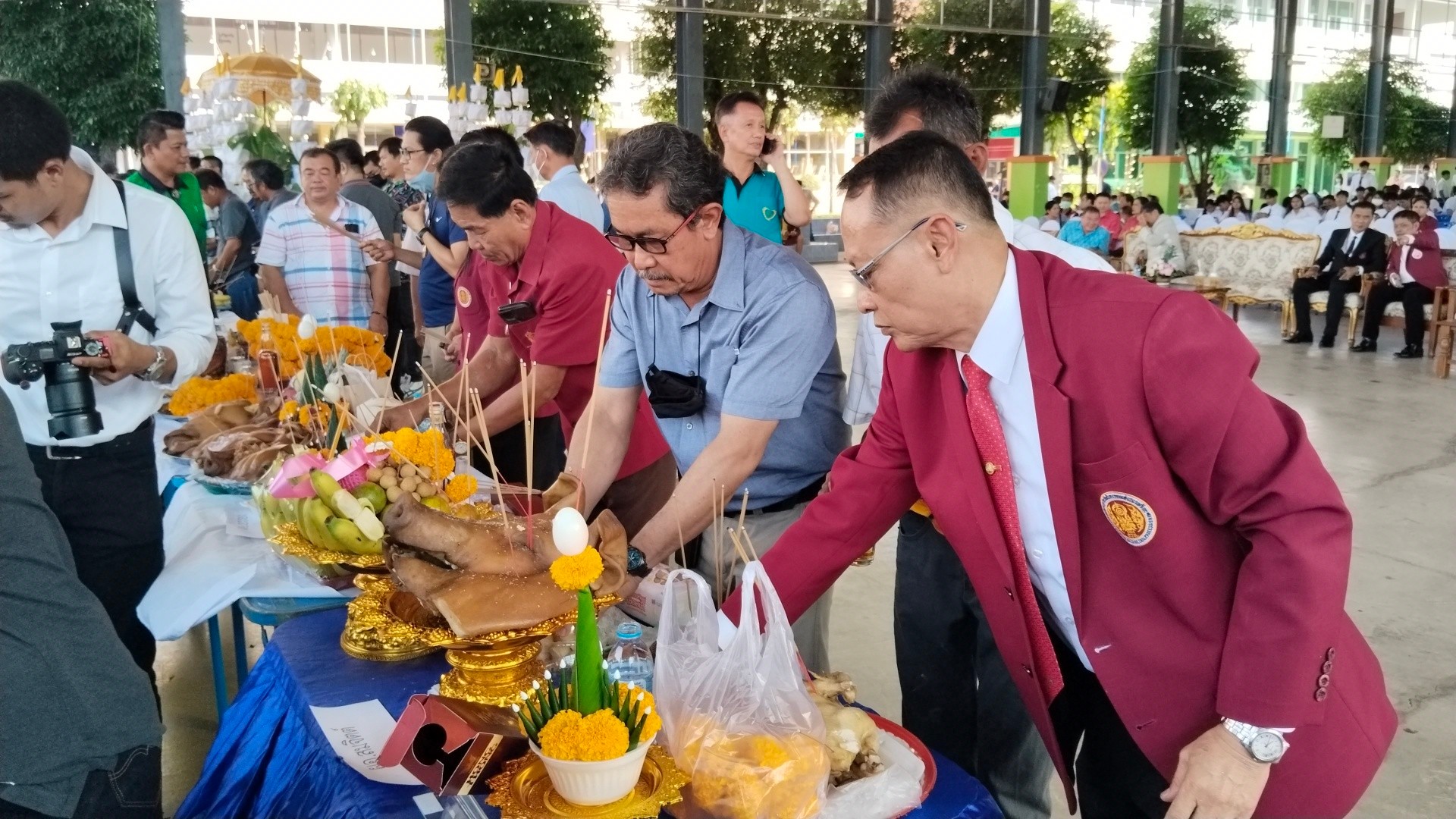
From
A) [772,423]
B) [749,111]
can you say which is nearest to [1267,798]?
[772,423]

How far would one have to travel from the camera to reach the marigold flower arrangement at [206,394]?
2.75 meters

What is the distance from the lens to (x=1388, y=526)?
4223 mm

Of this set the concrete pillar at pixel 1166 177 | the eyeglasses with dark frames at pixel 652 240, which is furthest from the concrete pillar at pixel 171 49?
the concrete pillar at pixel 1166 177

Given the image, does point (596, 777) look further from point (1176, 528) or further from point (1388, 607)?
point (1388, 607)

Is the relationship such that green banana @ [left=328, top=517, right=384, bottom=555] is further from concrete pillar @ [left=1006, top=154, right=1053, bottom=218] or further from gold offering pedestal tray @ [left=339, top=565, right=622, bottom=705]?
concrete pillar @ [left=1006, top=154, right=1053, bottom=218]

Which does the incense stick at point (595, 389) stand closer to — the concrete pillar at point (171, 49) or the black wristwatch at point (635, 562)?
the black wristwatch at point (635, 562)

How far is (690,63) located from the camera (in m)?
13.9

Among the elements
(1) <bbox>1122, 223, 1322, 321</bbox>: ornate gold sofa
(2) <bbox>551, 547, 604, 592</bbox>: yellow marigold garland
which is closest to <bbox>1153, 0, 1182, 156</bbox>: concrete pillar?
(1) <bbox>1122, 223, 1322, 321</bbox>: ornate gold sofa

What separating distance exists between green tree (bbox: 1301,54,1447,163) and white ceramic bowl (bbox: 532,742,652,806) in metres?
22.3

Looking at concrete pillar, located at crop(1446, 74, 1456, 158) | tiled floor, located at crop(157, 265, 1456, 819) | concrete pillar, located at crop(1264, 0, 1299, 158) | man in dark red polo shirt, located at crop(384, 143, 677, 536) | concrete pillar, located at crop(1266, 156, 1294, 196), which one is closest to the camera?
man in dark red polo shirt, located at crop(384, 143, 677, 536)

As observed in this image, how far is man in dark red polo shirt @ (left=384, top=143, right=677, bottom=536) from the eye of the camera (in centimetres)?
234

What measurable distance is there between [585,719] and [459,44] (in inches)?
479

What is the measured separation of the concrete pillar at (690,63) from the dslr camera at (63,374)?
1225cm

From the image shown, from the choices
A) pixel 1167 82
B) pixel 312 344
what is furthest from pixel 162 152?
pixel 1167 82
